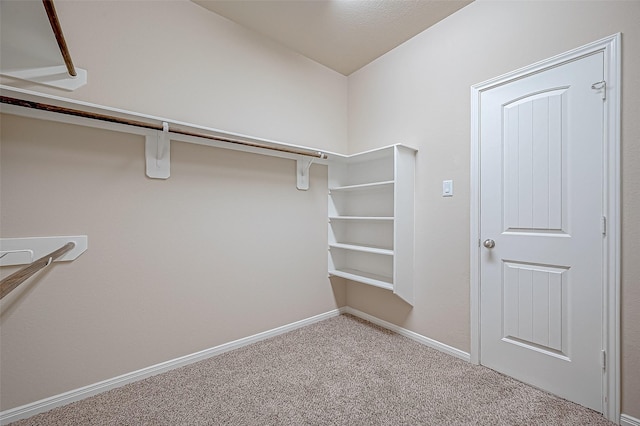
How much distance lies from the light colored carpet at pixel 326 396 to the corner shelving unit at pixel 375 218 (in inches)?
24.3

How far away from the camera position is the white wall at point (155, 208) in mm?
1466

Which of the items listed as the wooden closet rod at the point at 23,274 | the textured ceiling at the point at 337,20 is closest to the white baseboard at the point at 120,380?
the wooden closet rod at the point at 23,274

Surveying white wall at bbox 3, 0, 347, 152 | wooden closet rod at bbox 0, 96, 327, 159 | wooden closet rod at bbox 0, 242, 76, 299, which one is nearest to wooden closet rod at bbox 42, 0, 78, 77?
white wall at bbox 3, 0, 347, 152

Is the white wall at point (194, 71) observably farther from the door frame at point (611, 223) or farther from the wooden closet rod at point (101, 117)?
the door frame at point (611, 223)

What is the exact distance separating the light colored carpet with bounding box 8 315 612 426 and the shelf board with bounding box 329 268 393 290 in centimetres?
51

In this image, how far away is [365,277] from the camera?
8.26ft

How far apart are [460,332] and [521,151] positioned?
1.32m

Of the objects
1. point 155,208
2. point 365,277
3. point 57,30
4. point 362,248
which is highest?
point 57,30

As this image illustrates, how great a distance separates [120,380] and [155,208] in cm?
108

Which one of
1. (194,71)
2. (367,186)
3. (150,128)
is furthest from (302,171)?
(150,128)

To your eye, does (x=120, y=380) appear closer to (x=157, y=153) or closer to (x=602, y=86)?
(x=157, y=153)

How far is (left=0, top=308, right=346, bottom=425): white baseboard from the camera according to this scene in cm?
142

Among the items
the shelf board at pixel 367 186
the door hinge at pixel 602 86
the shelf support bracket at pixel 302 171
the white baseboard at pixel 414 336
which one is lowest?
the white baseboard at pixel 414 336

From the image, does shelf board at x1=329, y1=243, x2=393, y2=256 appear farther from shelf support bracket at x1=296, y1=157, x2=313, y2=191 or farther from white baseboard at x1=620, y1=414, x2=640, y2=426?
white baseboard at x1=620, y1=414, x2=640, y2=426
